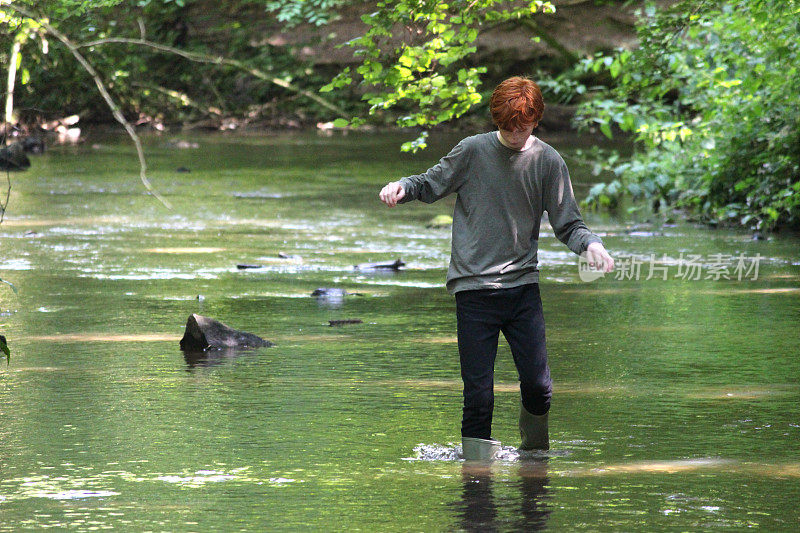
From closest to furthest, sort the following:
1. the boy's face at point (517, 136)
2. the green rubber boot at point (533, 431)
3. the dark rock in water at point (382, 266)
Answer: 1. the boy's face at point (517, 136)
2. the green rubber boot at point (533, 431)
3. the dark rock in water at point (382, 266)

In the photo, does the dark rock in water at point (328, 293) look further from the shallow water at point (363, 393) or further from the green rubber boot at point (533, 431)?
the green rubber boot at point (533, 431)

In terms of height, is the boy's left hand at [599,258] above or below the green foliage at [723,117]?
below

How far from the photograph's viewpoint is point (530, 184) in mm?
5285

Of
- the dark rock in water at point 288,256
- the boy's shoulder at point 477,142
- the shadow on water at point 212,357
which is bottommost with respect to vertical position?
the shadow on water at point 212,357

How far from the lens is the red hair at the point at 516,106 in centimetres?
509

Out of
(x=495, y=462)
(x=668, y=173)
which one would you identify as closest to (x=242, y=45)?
(x=668, y=173)

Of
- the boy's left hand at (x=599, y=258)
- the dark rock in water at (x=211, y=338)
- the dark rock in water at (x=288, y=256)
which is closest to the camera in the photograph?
the boy's left hand at (x=599, y=258)

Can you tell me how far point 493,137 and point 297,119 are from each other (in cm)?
2480

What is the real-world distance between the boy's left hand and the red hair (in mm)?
525

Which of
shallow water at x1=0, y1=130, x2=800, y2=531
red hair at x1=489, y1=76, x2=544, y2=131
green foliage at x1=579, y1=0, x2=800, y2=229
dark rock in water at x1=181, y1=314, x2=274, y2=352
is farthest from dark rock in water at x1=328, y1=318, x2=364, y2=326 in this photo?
green foliage at x1=579, y1=0, x2=800, y2=229

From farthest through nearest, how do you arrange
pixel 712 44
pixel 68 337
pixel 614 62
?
pixel 712 44 < pixel 614 62 < pixel 68 337

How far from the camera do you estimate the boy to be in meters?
5.23

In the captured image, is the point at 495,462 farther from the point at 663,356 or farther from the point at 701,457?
the point at 663,356

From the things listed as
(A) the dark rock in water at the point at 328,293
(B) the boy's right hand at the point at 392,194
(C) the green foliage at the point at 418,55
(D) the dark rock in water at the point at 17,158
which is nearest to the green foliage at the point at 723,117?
(C) the green foliage at the point at 418,55
